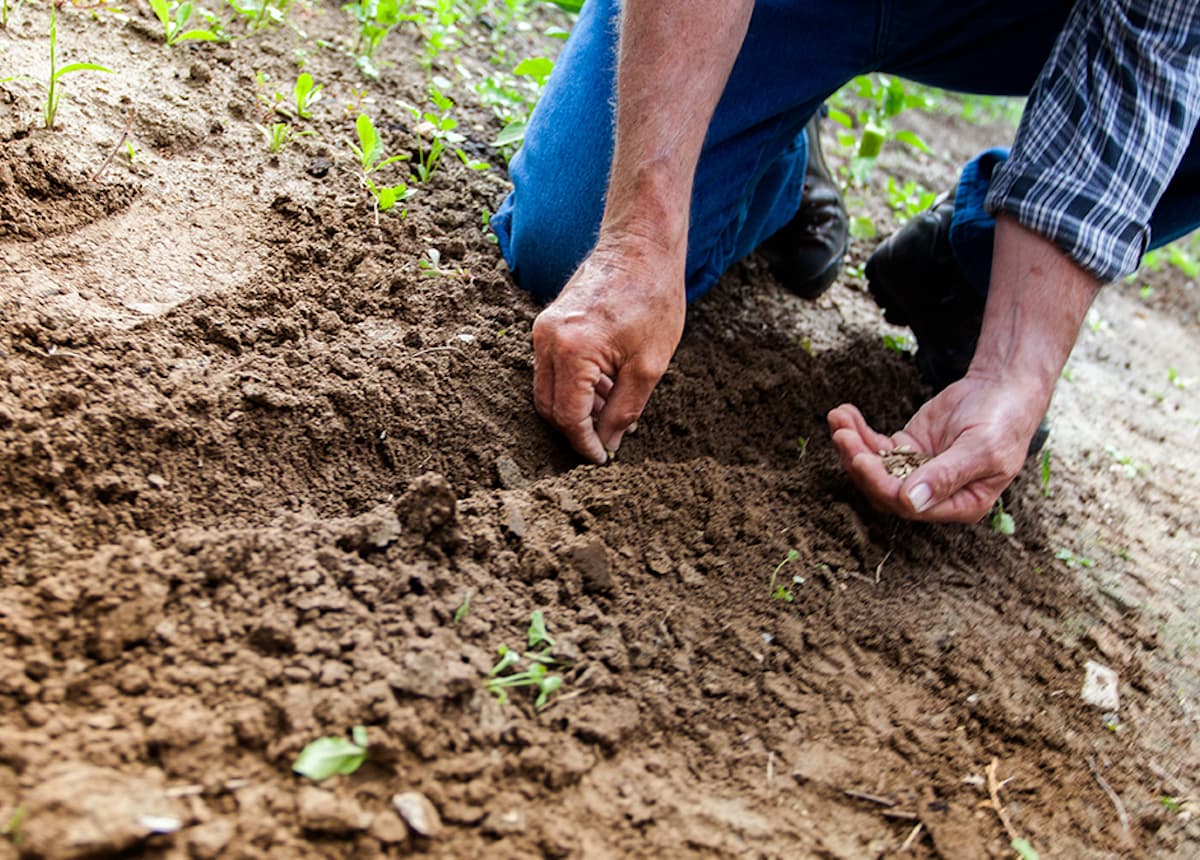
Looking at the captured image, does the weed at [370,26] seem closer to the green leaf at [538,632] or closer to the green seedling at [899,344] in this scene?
the green seedling at [899,344]

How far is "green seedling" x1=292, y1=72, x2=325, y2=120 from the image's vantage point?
2133mm

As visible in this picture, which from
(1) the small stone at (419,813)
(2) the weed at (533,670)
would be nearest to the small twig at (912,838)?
(2) the weed at (533,670)

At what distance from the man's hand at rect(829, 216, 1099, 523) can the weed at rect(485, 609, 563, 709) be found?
71cm

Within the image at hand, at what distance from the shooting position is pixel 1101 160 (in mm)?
1763

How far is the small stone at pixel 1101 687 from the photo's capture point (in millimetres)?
1581

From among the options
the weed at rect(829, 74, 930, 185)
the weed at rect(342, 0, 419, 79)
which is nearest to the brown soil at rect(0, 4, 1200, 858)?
the weed at rect(342, 0, 419, 79)

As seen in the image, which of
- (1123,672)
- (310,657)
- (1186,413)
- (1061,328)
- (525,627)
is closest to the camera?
(310,657)

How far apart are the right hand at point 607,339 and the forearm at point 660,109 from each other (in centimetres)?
6

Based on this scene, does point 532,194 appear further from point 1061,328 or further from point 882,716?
point 882,716

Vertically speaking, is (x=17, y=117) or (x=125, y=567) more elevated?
(x=17, y=117)

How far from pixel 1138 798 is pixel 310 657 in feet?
4.23

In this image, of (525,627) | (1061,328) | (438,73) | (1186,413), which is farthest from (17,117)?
(1186,413)

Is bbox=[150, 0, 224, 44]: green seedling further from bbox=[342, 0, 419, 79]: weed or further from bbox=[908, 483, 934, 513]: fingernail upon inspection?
bbox=[908, 483, 934, 513]: fingernail

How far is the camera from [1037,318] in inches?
70.3
